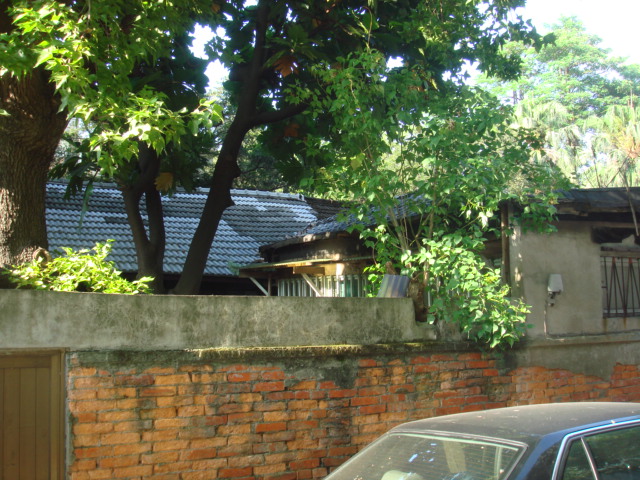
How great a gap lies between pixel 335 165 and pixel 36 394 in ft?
13.2

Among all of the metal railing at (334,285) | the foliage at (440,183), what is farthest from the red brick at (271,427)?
the metal railing at (334,285)

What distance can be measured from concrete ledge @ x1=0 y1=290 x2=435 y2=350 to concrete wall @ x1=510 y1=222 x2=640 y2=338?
146 cm

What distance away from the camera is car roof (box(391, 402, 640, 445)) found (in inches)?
142

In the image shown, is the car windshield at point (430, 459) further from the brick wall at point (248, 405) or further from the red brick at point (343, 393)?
the red brick at point (343, 393)

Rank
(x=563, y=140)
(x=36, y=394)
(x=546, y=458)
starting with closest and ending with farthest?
1. (x=546, y=458)
2. (x=36, y=394)
3. (x=563, y=140)

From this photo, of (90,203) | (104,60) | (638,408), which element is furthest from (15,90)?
(90,203)

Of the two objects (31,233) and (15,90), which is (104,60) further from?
(31,233)

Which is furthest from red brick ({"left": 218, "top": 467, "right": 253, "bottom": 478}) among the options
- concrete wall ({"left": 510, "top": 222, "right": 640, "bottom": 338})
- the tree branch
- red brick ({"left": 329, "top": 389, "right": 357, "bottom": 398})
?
the tree branch

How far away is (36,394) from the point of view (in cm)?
533

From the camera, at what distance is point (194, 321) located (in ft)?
19.5

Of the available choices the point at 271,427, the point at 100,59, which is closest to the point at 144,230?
the point at 100,59

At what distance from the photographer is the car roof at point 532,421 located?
11.8 feet

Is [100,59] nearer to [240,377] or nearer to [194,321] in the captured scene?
[194,321]

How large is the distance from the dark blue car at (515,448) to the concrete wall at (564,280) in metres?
3.78
